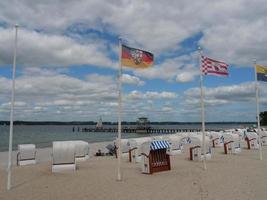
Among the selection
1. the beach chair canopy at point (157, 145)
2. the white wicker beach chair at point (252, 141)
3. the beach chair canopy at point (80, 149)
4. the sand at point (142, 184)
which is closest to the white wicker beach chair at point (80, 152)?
the beach chair canopy at point (80, 149)

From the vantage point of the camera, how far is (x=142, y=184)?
34.8 feet

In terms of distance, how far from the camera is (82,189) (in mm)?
9758

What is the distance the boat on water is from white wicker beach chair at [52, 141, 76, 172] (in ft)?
278

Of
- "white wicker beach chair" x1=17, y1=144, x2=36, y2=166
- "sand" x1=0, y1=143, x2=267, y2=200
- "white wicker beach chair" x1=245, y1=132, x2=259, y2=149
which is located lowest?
"sand" x1=0, y1=143, x2=267, y2=200

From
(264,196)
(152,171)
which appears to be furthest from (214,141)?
(264,196)

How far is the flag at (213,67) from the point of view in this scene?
45.5 feet

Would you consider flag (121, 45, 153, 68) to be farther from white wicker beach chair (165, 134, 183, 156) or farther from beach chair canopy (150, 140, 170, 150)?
white wicker beach chair (165, 134, 183, 156)

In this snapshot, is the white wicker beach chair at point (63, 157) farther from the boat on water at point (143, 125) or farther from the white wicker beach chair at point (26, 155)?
the boat on water at point (143, 125)

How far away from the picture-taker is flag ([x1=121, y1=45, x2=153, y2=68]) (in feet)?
37.8

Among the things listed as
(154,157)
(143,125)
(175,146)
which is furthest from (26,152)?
(143,125)

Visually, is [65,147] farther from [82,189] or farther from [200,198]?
[200,198]

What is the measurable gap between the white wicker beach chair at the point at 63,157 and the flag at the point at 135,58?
3904 millimetres

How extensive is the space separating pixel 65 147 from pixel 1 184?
9.68 feet

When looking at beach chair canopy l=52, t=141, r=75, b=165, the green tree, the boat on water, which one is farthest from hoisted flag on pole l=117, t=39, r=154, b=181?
the green tree
